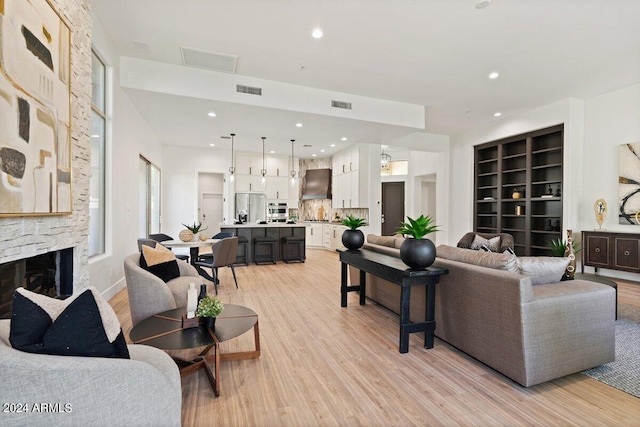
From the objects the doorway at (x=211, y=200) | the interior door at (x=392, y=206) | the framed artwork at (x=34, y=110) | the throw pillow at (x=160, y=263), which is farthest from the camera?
the interior door at (x=392, y=206)

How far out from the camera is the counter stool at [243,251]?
6824 millimetres

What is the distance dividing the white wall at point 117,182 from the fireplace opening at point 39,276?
100 cm

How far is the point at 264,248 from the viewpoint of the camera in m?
7.08

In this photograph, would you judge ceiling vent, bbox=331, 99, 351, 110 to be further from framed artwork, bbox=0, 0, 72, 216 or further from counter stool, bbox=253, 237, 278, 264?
framed artwork, bbox=0, 0, 72, 216

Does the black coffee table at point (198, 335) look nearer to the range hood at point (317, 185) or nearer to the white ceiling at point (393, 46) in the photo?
the white ceiling at point (393, 46)

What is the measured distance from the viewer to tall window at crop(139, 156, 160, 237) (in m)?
6.60

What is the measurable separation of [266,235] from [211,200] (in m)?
3.61

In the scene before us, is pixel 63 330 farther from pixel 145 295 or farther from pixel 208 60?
pixel 208 60

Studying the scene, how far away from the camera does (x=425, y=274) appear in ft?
8.45

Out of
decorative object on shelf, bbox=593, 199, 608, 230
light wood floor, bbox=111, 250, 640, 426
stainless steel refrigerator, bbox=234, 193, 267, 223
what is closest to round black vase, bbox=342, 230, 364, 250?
light wood floor, bbox=111, 250, 640, 426

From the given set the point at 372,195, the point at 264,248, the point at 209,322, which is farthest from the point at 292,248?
the point at 209,322

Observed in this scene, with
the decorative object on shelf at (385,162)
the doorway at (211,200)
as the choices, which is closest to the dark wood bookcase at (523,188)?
the decorative object on shelf at (385,162)

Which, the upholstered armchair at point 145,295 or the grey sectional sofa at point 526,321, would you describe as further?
the upholstered armchair at point 145,295

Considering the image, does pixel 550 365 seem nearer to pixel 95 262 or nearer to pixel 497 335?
pixel 497 335
